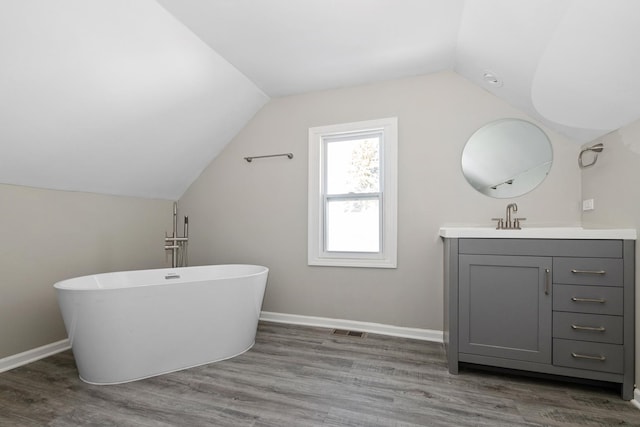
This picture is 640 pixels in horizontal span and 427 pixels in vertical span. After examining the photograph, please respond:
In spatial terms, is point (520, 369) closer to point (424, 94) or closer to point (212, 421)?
point (212, 421)

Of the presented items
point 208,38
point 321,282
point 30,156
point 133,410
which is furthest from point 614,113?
point 30,156

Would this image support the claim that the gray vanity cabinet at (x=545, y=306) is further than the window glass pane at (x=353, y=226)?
No

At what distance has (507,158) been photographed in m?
2.57

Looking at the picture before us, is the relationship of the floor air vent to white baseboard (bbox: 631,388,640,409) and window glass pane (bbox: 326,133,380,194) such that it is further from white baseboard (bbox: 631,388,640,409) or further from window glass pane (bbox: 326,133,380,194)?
white baseboard (bbox: 631,388,640,409)

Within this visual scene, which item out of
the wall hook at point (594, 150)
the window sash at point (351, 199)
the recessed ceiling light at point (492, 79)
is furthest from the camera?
the window sash at point (351, 199)

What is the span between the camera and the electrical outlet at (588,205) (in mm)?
2244

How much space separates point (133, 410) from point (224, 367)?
2.02ft

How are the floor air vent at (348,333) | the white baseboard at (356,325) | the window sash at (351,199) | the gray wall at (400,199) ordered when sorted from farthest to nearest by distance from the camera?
the window sash at (351,199)
the floor air vent at (348,333)
the white baseboard at (356,325)
the gray wall at (400,199)

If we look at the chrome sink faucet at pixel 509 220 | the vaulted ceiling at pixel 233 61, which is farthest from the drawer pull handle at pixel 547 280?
the vaulted ceiling at pixel 233 61

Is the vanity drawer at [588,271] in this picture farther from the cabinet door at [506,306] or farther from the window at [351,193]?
the window at [351,193]

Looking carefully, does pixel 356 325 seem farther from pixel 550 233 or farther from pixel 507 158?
pixel 507 158

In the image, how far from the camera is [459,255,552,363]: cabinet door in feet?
6.47

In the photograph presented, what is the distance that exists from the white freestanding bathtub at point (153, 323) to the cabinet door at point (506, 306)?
5.05 feet

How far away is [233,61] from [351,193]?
5.07 feet
